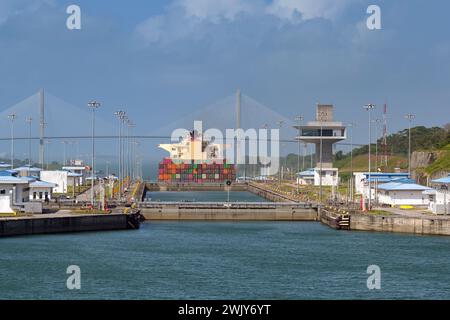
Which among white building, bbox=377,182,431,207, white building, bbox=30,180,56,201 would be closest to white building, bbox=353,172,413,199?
white building, bbox=377,182,431,207

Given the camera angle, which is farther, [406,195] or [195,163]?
[195,163]

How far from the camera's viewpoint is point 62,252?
125 feet

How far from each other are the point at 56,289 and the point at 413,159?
254 feet

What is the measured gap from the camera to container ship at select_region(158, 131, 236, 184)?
126m

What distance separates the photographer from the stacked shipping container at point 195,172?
126 metres

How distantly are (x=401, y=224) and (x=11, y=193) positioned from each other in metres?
22.6

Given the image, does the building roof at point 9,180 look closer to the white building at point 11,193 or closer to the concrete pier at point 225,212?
the white building at point 11,193

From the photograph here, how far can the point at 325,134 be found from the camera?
97.9 metres

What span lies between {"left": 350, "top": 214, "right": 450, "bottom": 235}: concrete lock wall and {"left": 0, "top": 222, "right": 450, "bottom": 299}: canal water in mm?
877

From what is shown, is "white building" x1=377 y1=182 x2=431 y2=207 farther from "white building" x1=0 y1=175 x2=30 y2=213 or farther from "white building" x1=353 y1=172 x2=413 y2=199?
"white building" x1=0 y1=175 x2=30 y2=213

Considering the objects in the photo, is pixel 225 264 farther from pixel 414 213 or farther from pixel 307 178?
pixel 307 178

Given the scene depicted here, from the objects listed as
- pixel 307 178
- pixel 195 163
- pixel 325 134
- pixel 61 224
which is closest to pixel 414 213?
pixel 61 224

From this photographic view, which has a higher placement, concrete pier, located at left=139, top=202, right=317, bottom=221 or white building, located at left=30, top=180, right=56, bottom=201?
white building, located at left=30, top=180, right=56, bottom=201

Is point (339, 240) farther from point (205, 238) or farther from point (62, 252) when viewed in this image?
point (62, 252)
